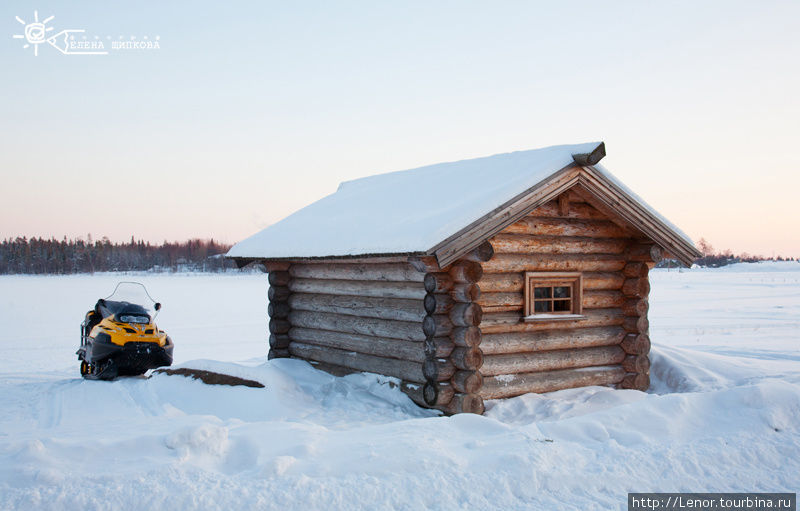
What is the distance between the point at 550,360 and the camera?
9.88 meters

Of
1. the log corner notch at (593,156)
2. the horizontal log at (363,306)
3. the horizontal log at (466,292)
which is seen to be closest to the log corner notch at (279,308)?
the horizontal log at (363,306)

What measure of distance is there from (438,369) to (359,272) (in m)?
2.45

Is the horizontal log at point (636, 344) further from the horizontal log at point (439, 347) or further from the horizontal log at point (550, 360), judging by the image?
the horizontal log at point (439, 347)

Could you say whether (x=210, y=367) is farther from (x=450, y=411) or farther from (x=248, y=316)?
(x=248, y=316)

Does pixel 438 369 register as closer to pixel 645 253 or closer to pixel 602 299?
pixel 602 299

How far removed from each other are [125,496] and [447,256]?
4.68 m

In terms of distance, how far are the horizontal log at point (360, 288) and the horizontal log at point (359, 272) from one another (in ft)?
0.26

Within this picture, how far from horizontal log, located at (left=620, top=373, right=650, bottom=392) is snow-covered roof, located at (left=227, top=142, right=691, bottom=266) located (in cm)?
275

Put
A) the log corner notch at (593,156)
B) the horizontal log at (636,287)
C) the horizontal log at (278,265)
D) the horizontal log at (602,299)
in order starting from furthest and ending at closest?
the horizontal log at (278,265) < the horizontal log at (636,287) < the horizontal log at (602,299) < the log corner notch at (593,156)

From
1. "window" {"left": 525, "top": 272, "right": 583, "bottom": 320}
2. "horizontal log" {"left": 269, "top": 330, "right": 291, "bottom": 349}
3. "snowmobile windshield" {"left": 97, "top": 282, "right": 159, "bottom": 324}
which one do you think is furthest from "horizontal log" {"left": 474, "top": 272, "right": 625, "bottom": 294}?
"snowmobile windshield" {"left": 97, "top": 282, "right": 159, "bottom": 324}

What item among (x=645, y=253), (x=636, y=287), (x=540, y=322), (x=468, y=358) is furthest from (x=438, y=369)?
(x=645, y=253)

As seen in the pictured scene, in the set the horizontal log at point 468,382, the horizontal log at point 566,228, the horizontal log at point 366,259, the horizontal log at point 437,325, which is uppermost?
the horizontal log at point 566,228

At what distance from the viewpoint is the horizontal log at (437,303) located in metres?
8.79

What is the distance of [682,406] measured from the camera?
6781 mm
